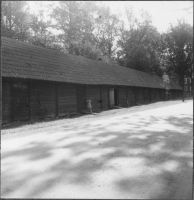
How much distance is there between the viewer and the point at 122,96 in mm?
24688

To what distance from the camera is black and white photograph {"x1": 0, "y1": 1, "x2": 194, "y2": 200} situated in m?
3.43

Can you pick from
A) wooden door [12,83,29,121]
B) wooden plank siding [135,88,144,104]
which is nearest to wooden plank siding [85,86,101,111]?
wooden door [12,83,29,121]

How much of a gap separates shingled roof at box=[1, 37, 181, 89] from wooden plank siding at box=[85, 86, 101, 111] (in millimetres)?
743

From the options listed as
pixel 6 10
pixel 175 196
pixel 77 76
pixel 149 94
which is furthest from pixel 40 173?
pixel 6 10

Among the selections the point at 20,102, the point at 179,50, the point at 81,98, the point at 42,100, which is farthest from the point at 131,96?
the point at 179,50

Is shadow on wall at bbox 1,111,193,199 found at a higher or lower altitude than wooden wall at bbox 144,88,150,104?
lower

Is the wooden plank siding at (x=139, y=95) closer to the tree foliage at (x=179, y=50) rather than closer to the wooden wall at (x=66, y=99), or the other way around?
the wooden wall at (x=66, y=99)

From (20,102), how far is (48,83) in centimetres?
270

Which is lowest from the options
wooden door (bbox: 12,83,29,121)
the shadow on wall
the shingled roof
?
the shadow on wall

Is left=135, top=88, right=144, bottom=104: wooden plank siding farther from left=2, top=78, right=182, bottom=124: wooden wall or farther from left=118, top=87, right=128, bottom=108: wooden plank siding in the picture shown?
left=2, top=78, right=182, bottom=124: wooden wall

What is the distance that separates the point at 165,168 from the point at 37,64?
12944mm

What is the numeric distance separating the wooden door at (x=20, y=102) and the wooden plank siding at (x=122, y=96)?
1254 cm

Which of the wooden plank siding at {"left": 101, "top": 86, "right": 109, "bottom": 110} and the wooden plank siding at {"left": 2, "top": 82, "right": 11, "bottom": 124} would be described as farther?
the wooden plank siding at {"left": 101, "top": 86, "right": 109, "bottom": 110}

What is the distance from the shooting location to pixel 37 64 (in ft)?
49.8
